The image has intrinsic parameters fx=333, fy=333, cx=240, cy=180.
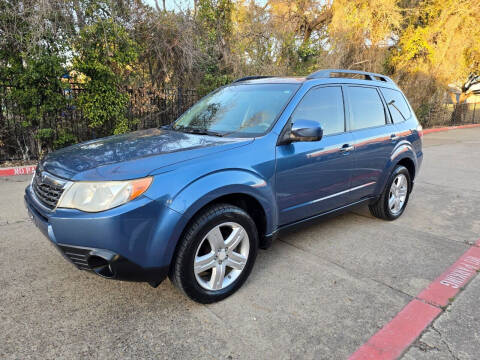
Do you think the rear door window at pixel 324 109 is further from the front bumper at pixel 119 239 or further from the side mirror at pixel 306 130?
the front bumper at pixel 119 239

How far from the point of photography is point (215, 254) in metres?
2.45

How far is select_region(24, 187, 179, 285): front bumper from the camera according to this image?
2004 mm

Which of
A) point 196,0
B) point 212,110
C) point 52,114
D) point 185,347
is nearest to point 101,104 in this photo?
point 52,114

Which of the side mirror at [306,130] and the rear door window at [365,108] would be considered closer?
the side mirror at [306,130]

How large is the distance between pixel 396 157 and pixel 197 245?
2.89m

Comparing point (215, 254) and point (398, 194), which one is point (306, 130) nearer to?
point (215, 254)

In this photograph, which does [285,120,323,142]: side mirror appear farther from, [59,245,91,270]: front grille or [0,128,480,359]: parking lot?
[59,245,91,270]: front grille

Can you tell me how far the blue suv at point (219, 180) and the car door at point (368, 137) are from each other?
0.05 ft

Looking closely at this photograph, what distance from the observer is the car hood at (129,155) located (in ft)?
7.06

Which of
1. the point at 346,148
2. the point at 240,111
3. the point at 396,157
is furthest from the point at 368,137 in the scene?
the point at 240,111

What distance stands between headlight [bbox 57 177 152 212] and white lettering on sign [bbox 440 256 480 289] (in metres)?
2.64

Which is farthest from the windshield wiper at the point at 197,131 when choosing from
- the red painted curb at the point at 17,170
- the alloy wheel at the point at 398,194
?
the red painted curb at the point at 17,170

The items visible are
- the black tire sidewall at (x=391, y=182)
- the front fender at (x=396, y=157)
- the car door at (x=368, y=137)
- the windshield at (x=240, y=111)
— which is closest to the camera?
the windshield at (x=240, y=111)

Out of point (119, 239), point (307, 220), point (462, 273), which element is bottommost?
point (462, 273)
